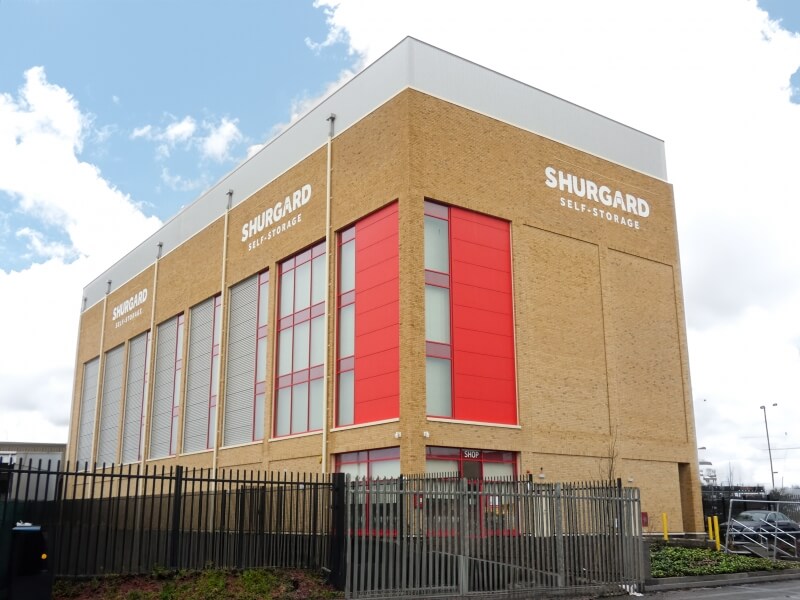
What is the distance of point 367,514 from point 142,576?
430 centimetres

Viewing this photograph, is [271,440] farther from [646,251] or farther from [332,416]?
[646,251]

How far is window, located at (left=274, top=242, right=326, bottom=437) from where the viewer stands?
30625 millimetres

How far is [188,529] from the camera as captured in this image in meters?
16.1

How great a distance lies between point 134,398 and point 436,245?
28.1m

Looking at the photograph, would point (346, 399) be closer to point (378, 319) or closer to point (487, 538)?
point (378, 319)

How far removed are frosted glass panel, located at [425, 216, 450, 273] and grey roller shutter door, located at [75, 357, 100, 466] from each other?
35.7 metres

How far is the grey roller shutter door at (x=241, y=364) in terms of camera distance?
116 feet

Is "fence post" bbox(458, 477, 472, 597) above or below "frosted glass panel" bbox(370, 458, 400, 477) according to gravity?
below

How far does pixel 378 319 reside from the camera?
27391 millimetres

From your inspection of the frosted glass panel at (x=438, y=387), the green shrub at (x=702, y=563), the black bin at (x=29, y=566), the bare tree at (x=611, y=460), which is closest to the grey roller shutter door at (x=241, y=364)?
the frosted glass panel at (x=438, y=387)

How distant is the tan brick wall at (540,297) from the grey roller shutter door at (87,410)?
23.1 metres

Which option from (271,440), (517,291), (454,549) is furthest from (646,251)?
(454,549)

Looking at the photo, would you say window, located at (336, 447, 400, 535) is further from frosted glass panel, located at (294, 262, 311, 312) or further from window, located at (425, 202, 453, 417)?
frosted glass panel, located at (294, 262, 311, 312)

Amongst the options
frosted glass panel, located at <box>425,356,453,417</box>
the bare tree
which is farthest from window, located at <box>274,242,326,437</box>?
the bare tree
